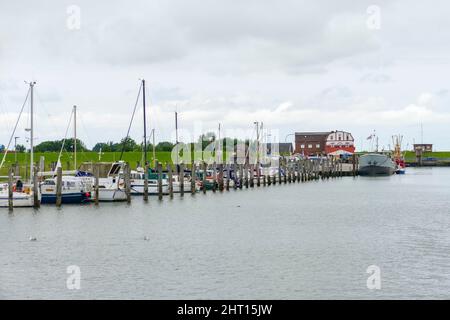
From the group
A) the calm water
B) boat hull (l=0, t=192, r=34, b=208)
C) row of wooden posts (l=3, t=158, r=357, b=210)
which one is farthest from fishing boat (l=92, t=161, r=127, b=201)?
boat hull (l=0, t=192, r=34, b=208)

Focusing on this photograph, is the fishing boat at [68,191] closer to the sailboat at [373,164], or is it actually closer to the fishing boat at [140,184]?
the fishing boat at [140,184]

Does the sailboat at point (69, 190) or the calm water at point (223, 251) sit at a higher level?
the sailboat at point (69, 190)

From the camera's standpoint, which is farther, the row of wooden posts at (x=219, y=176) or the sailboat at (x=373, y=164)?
the sailboat at (x=373, y=164)

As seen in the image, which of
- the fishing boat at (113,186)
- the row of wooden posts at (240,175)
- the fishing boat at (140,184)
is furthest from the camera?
the fishing boat at (140,184)

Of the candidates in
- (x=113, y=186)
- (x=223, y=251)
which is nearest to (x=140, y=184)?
(x=113, y=186)

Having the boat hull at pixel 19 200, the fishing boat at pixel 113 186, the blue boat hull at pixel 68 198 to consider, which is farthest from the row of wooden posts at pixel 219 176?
the boat hull at pixel 19 200

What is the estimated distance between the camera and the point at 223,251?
162 ft

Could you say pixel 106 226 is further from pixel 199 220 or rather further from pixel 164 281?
pixel 164 281

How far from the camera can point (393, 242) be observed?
5391 centimetres

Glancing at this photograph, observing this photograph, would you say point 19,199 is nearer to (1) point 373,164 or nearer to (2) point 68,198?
(2) point 68,198

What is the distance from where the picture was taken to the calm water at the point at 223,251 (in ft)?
123

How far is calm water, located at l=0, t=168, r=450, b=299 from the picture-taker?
123 ft

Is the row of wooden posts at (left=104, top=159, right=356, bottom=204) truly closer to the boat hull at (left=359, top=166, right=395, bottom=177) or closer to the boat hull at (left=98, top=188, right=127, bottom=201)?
the boat hull at (left=98, top=188, right=127, bottom=201)
